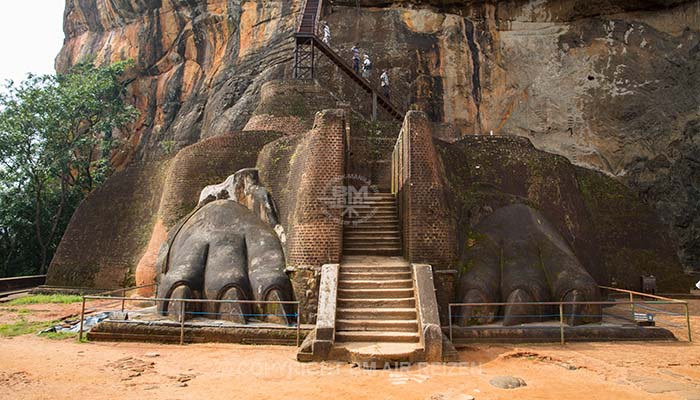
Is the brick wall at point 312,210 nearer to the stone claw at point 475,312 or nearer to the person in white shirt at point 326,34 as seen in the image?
the stone claw at point 475,312

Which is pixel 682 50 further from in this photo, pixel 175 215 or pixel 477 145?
pixel 175 215

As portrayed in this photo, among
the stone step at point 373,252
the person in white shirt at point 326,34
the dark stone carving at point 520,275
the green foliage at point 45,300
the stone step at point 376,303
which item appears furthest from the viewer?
the person in white shirt at point 326,34

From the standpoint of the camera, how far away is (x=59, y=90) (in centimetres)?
2277

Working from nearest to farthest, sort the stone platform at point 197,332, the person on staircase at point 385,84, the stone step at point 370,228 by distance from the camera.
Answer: the stone platform at point 197,332 < the stone step at point 370,228 < the person on staircase at point 385,84

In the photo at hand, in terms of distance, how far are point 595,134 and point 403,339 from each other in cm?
2273

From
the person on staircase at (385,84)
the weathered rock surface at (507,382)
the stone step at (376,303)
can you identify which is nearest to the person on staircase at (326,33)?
the person on staircase at (385,84)

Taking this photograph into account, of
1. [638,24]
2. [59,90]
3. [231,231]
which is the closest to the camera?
[231,231]

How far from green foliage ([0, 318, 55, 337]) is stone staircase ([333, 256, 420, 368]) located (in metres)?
6.34

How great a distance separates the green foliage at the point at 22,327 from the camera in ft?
32.7

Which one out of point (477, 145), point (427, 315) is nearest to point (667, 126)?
point (477, 145)

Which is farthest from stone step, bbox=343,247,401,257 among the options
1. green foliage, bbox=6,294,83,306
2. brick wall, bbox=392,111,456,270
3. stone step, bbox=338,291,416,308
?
green foliage, bbox=6,294,83,306

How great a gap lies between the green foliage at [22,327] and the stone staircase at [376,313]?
6345 millimetres

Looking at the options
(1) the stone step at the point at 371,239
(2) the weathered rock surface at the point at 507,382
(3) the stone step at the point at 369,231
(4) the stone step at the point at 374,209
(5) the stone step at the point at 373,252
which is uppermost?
(4) the stone step at the point at 374,209

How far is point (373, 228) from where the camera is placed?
37.7 feet
